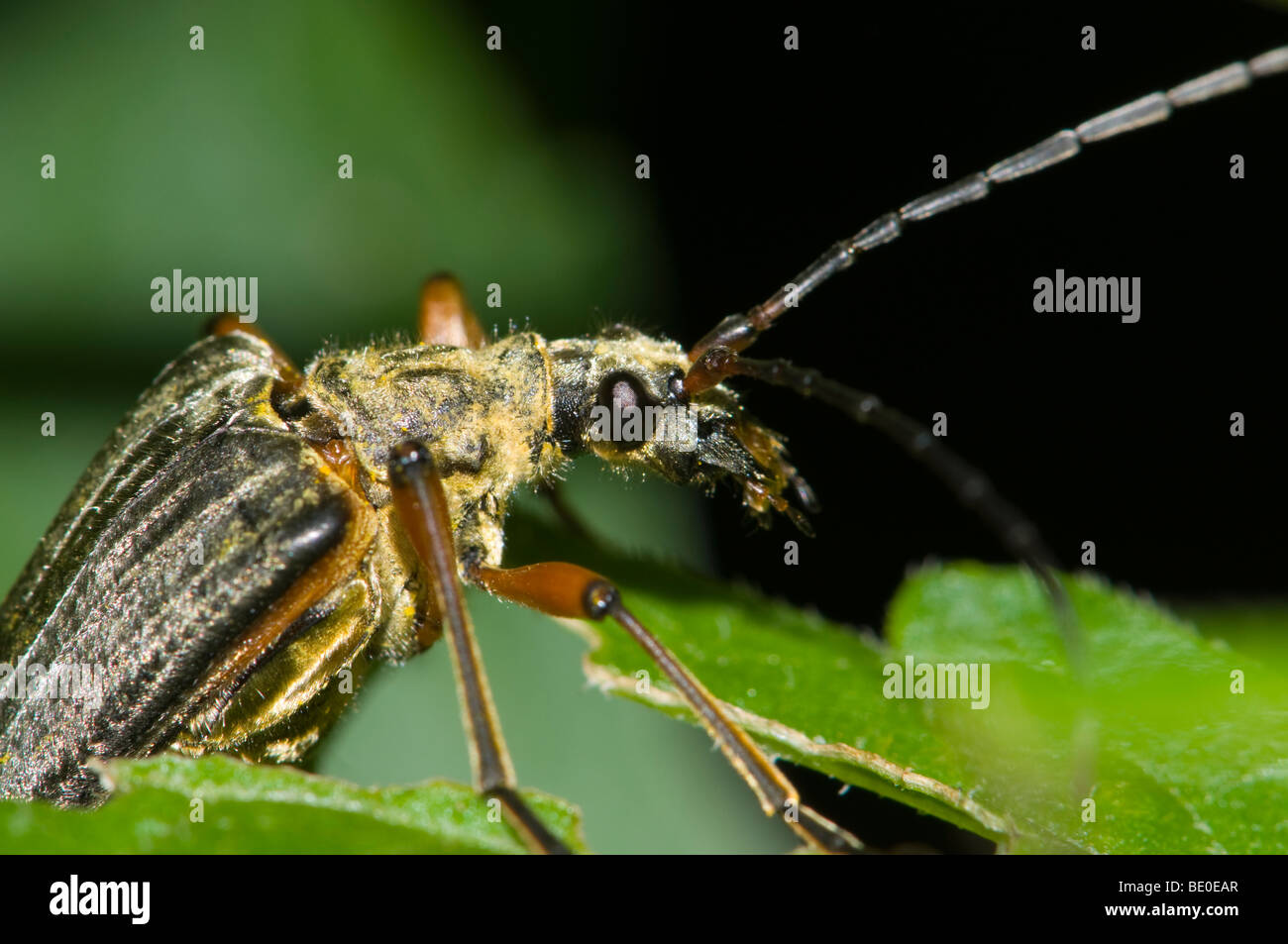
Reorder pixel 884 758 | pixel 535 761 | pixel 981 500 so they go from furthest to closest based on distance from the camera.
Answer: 1. pixel 535 761
2. pixel 884 758
3. pixel 981 500

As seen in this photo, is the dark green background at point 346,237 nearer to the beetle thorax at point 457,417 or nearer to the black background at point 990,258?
the black background at point 990,258

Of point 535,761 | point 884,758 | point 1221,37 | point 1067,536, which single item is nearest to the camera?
point 884,758

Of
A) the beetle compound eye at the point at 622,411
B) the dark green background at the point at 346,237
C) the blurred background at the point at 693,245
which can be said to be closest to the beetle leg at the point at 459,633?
the beetle compound eye at the point at 622,411

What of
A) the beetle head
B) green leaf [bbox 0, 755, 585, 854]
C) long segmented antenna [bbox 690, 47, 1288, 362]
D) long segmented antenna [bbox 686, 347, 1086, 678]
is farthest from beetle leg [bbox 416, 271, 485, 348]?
green leaf [bbox 0, 755, 585, 854]

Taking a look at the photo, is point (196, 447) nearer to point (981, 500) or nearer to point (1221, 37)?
point (981, 500)

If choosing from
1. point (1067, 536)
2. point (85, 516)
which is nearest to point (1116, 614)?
point (1067, 536)

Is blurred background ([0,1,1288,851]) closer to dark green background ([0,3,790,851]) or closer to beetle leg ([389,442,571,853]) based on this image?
dark green background ([0,3,790,851])
